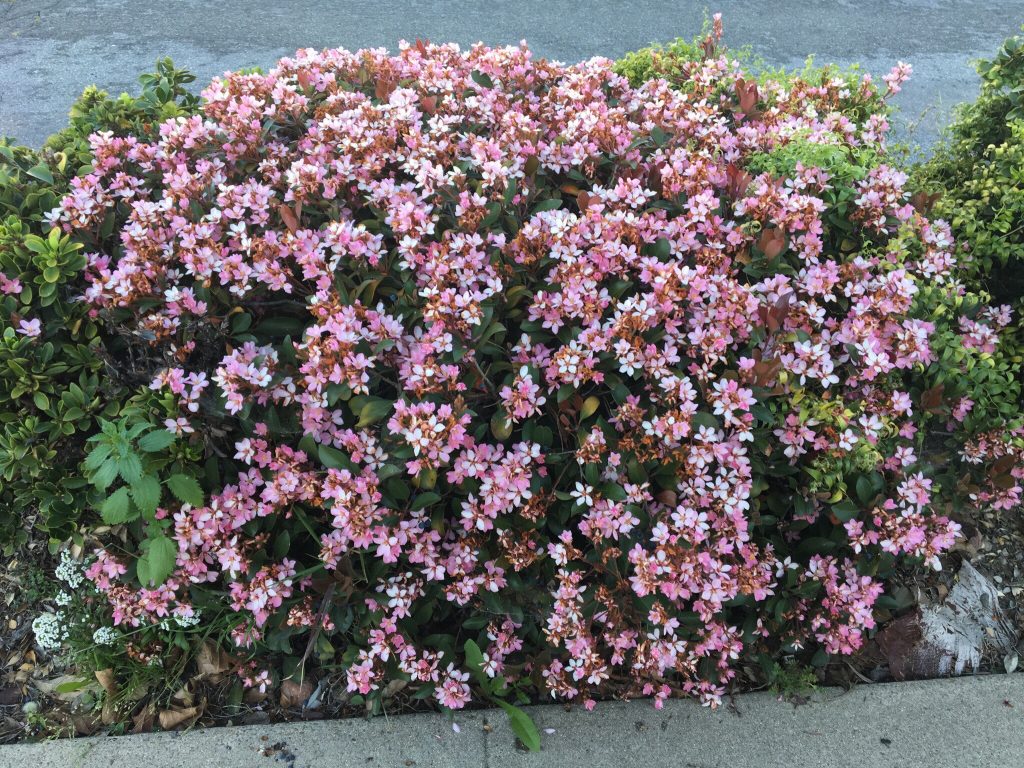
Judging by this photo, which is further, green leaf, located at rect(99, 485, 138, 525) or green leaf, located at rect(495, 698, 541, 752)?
green leaf, located at rect(495, 698, 541, 752)

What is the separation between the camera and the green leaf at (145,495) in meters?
2.01

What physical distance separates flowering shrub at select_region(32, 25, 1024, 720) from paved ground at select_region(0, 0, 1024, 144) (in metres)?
4.73

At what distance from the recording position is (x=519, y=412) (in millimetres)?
2102

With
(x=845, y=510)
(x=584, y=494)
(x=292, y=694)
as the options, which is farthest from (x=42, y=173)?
(x=845, y=510)

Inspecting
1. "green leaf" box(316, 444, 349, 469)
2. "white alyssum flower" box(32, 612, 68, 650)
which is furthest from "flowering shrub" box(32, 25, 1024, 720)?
"white alyssum flower" box(32, 612, 68, 650)

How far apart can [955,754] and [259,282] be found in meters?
2.55

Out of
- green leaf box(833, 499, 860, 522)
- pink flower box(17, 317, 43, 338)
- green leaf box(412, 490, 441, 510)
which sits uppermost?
pink flower box(17, 317, 43, 338)

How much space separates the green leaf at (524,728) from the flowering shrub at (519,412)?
99 millimetres

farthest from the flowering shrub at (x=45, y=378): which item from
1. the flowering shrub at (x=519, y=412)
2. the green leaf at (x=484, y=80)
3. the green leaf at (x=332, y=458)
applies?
the green leaf at (x=484, y=80)

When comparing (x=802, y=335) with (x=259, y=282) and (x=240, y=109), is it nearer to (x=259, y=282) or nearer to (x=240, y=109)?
(x=259, y=282)

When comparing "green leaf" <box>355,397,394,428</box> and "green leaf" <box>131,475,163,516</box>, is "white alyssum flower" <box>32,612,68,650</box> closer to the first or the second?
"green leaf" <box>131,475,163,516</box>

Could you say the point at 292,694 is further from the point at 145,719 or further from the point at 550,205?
the point at 550,205

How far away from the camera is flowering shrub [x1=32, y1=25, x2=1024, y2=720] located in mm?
2135

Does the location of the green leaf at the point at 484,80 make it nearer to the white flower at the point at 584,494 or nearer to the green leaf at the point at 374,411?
the green leaf at the point at 374,411
